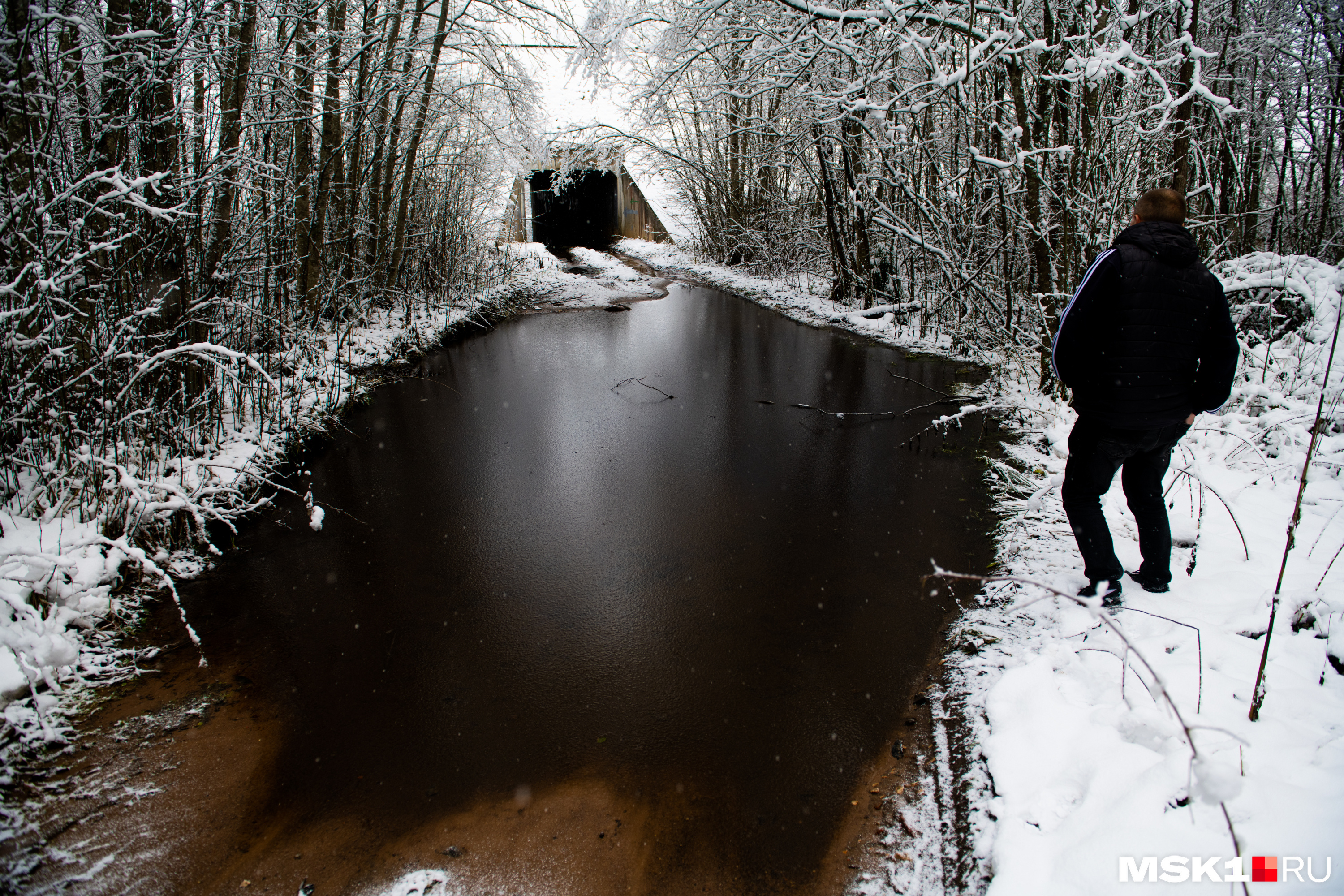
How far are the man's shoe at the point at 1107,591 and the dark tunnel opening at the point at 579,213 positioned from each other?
29.6 metres

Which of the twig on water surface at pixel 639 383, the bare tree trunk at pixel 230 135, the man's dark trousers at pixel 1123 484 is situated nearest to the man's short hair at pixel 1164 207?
the man's dark trousers at pixel 1123 484

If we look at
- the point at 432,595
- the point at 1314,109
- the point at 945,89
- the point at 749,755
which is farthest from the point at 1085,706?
the point at 1314,109

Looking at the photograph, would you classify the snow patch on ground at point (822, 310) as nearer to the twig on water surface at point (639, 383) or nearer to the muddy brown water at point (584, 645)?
the muddy brown water at point (584, 645)

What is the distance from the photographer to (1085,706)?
2.74m

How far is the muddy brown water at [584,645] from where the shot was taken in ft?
8.07

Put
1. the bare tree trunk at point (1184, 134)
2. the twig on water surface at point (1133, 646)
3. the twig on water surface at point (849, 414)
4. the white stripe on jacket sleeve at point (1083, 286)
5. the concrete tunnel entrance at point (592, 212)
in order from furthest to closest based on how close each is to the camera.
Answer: the concrete tunnel entrance at point (592, 212) → the twig on water surface at point (849, 414) → the bare tree trunk at point (1184, 134) → the white stripe on jacket sleeve at point (1083, 286) → the twig on water surface at point (1133, 646)

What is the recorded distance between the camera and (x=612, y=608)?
12.8 feet

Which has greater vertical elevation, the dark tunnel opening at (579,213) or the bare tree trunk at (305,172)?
the dark tunnel opening at (579,213)

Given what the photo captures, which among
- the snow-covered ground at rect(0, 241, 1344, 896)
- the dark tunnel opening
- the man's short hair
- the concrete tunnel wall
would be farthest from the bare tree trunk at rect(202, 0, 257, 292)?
the dark tunnel opening

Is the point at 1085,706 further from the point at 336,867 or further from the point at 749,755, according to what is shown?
the point at 336,867

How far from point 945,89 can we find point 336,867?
7.92 m

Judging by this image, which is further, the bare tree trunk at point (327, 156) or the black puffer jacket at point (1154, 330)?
the bare tree trunk at point (327, 156)

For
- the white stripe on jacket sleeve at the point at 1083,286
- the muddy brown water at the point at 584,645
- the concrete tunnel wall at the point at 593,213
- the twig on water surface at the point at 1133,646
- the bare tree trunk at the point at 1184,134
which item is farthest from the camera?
the concrete tunnel wall at the point at 593,213

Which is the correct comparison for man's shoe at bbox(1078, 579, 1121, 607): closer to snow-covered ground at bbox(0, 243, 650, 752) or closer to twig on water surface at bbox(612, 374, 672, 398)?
snow-covered ground at bbox(0, 243, 650, 752)
